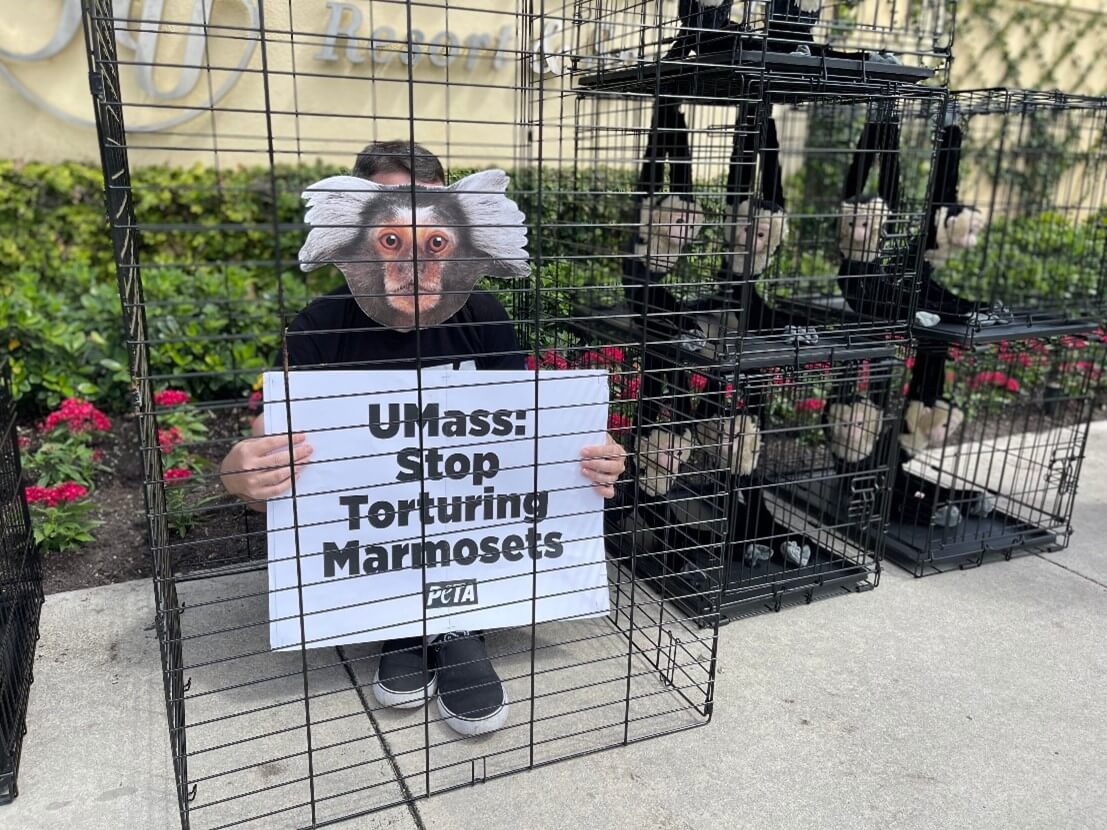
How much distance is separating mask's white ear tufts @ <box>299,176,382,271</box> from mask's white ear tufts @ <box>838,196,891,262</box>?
160cm

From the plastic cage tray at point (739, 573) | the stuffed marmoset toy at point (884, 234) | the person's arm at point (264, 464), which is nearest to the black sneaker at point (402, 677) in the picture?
the person's arm at point (264, 464)

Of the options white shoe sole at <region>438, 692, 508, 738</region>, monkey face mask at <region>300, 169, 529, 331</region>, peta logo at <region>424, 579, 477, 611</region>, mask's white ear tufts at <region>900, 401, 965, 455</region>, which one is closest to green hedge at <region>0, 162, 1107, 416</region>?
mask's white ear tufts at <region>900, 401, 965, 455</region>

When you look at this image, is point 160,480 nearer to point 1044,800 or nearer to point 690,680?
point 690,680

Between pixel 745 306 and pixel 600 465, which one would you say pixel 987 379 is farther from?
pixel 600 465

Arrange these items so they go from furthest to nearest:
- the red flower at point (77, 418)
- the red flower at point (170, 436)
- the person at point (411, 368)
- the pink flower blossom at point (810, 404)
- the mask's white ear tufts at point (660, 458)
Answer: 1. the pink flower blossom at point (810, 404)
2. the red flower at point (77, 418)
3. the red flower at point (170, 436)
4. the mask's white ear tufts at point (660, 458)
5. the person at point (411, 368)

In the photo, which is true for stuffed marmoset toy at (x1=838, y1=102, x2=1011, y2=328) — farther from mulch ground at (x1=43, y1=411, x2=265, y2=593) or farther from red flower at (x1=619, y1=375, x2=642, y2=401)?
A: mulch ground at (x1=43, y1=411, x2=265, y2=593)

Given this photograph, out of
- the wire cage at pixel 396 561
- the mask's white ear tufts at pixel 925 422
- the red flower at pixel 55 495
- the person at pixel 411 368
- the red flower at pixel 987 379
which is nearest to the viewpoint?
the wire cage at pixel 396 561

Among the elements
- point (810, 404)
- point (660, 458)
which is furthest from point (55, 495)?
point (810, 404)

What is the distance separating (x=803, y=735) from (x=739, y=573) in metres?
0.77

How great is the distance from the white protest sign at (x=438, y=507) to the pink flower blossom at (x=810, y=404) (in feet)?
6.27

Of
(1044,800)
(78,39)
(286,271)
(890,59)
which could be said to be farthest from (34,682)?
(78,39)

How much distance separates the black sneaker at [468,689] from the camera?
215cm

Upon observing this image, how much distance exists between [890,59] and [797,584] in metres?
1.74

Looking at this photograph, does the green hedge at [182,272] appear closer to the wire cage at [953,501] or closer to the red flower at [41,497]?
the wire cage at [953,501]
